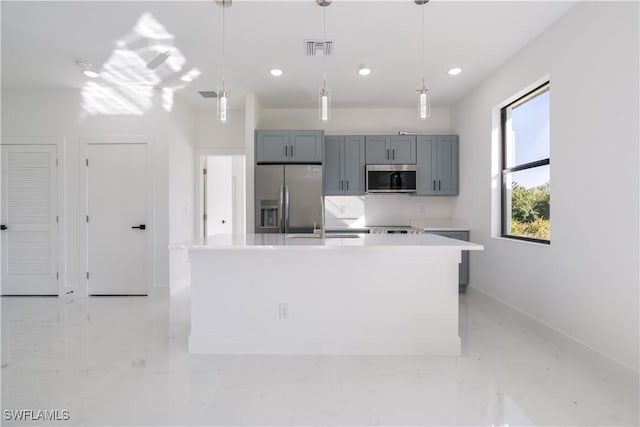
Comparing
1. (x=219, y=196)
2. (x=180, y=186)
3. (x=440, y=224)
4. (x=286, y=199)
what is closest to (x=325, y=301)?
(x=286, y=199)

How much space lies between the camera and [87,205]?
4.59 m

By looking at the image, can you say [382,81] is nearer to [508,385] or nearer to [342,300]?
[342,300]

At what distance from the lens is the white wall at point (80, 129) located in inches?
179

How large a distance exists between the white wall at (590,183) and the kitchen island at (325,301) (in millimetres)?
908

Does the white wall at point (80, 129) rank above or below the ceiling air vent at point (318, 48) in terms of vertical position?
below

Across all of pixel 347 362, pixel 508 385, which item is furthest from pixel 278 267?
pixel 508 385

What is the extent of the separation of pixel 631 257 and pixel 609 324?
501mm

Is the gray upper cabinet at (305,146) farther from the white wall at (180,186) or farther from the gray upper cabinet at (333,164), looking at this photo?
the white wall at (180,186)

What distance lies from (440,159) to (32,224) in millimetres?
5417

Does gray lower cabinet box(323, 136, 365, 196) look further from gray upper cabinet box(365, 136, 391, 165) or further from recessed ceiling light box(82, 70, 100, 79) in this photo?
recessed ceiling light box(82, 70, 100, 79)

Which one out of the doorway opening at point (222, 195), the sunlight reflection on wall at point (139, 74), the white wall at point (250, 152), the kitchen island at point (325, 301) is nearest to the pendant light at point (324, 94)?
the kitchen island at point (325, 301)

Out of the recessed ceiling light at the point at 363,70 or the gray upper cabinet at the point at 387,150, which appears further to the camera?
the gray upper cabinet at the point at 387,150

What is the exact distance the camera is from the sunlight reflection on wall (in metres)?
3.18

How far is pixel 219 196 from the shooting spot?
630 cm
